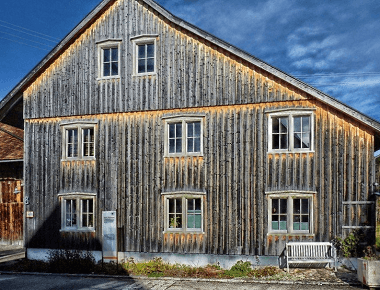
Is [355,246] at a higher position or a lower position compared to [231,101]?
lower

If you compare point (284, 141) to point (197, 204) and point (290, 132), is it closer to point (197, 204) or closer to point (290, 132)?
point (290, 132)

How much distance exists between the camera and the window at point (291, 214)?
44.5 feet

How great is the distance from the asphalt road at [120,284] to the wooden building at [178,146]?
199cm

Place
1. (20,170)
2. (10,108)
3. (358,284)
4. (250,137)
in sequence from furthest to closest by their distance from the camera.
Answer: (20,170)
(10,108)
(250,137)
(358,284)

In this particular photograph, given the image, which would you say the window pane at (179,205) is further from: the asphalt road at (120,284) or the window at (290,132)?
the window at (290,132)

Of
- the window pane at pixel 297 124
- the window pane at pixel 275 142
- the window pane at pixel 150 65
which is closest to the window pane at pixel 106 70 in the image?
the window pane at pixel 150 65

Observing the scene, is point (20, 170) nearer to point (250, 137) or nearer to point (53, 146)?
point (53, 146)

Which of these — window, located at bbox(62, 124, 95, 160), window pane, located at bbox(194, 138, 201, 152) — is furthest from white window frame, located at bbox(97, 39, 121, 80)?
window pane, located at bbox(194, 138, 201, 152)

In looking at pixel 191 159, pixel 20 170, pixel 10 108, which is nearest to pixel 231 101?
pixel 191 159

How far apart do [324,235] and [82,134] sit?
10.3 metres

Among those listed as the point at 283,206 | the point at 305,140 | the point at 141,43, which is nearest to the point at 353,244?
the point at 283,206

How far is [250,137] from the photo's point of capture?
1411 centimetres

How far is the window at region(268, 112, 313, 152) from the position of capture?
13758mm

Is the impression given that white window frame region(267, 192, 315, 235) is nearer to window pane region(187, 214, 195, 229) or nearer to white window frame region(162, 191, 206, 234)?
white window frame region(162, 191, 206, 234)
